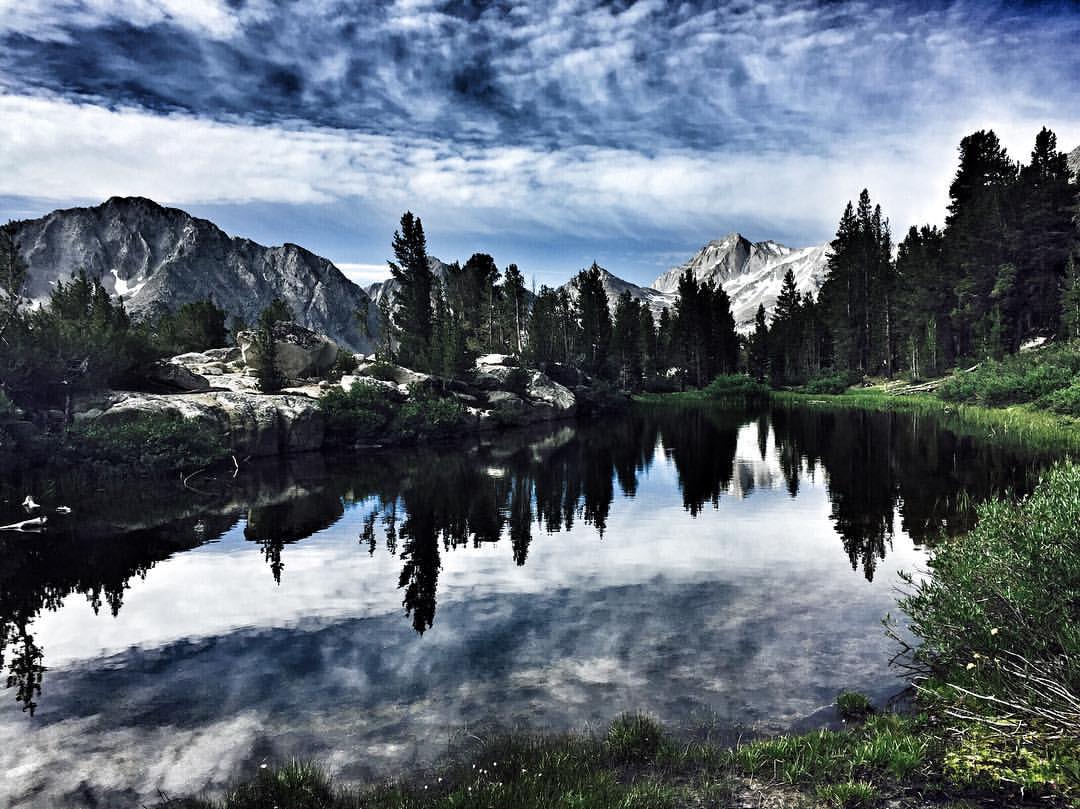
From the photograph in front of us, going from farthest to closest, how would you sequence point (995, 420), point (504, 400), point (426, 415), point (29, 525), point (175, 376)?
point (504, 400) → point (426, 415) → point (995, 420) → point (175, 376) → point (29, 525)

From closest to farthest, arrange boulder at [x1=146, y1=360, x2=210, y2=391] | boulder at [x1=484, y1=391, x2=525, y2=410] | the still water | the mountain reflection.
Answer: the still water < the mountain reflection < boulder at [x1=146, y1=360, x2=210, y2=391] < boulder at [x1=484, y1=391, x2=525, y2=410]

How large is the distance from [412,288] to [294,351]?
70.7 feet

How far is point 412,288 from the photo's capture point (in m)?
69.1

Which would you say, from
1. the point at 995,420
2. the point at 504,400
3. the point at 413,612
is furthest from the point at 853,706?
Answer: the point at 504,400

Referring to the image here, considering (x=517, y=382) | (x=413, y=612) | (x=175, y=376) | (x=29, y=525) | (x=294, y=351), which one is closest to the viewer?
(x=413, y=612)

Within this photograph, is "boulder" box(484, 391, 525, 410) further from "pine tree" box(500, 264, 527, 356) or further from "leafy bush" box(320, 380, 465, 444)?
"pine tree" box(500, 264, 527, 356)

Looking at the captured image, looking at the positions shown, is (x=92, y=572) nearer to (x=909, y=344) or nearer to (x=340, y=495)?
(x=340, y=495)

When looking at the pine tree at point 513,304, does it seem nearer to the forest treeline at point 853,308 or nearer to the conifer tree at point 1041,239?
the forest treeline at point 853,308

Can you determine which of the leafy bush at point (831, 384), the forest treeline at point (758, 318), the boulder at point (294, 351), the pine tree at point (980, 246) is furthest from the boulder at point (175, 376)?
the leafy bush at point (831, 384)

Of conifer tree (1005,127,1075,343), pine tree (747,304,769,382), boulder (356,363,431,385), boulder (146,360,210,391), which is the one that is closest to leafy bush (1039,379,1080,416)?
conifer tree (1005,127,1075,343)

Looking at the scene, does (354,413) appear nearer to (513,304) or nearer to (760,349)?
(513,304)

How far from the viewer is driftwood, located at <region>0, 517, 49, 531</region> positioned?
19609 mm

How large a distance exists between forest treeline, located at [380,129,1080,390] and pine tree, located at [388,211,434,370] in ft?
0.51

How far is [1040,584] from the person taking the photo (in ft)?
26.6
